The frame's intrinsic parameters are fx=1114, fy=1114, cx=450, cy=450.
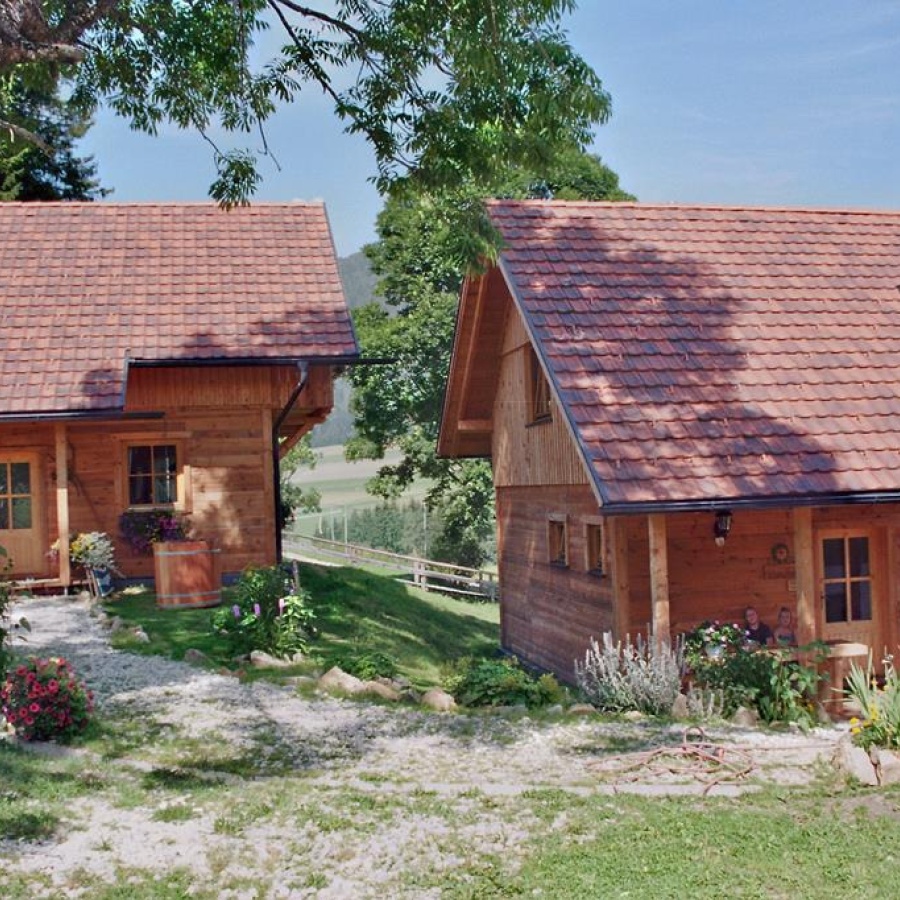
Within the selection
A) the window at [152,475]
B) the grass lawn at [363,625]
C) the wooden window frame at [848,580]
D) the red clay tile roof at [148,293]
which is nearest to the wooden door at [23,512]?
the window at [152,475]

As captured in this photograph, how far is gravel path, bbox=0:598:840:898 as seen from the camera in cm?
622

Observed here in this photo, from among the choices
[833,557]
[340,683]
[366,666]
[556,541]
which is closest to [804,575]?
[833,557]

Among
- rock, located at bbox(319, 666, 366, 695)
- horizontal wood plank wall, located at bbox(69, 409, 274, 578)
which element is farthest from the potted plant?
rock, located at bbox(319, 666, 366, 695)

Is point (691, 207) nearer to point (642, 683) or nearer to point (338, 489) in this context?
point (642, 683)

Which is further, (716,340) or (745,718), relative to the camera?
(716,340)

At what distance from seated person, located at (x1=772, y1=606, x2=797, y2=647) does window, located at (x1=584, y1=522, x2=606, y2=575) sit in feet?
6.82

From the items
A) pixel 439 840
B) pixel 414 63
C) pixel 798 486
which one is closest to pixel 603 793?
pixel 439 840

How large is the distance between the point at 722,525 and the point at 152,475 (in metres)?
9.38

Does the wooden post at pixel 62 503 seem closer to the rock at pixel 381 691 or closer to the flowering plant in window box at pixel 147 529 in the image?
the flowering plant in window box at pixel 147 529

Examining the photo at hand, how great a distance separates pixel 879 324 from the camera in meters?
13.5

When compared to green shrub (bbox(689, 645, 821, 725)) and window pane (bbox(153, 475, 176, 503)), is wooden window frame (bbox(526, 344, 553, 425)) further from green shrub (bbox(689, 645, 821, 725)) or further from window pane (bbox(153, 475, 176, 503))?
window pane (bbox(153, 475, 176, 503))

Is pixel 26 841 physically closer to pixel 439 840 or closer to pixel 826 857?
pixel 439 840

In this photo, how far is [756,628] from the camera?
12078 millimetres

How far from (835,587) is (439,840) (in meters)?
7.56
